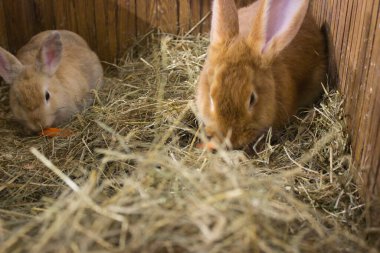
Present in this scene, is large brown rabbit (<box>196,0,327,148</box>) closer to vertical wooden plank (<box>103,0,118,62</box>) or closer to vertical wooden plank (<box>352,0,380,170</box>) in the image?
vertical wooden plank (<box>352,0,380,170</box>)

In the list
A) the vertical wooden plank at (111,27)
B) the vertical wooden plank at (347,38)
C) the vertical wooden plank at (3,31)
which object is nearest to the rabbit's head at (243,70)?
the vertical wooden plank at (347,38)

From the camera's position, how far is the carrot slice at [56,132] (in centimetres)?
416

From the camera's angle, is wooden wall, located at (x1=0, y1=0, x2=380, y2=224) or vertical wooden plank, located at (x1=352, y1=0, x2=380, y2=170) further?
wooden wall, located at (x1=0, y1=0, x2=380, y2=224)

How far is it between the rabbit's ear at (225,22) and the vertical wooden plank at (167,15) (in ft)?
5.13

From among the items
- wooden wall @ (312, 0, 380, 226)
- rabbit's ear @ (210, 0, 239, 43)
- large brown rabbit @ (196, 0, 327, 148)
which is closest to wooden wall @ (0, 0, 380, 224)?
wooden wall @ (312, 0, 380, 226)

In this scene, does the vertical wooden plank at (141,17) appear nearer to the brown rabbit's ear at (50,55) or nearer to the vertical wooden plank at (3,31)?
the brown rabbit's ear at (50,55)

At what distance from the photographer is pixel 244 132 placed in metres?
3.43

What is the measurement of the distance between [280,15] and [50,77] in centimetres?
231

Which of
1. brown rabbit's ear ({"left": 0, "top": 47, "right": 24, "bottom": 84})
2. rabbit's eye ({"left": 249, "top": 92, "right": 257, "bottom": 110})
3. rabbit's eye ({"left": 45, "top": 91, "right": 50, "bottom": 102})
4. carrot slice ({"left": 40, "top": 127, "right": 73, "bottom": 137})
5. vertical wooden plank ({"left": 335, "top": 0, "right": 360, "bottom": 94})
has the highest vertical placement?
vertical wooden plank ({"left": 335, "top": 0, "right": 360, "bottom": 94})

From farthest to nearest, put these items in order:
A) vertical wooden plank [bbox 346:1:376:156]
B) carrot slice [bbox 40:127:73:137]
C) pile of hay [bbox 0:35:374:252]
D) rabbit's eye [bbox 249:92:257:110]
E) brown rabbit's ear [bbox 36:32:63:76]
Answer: brown rabbit's ear [bbox 36:32:63:76], carrot slice [bbox 40:127:73:137], rabbit's eye [bbox 249:92:257:110], vertical wooden plank [bbox 346:1:376:156], pile of hay [bbox 0:35:374:252]

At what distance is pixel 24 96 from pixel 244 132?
82.5 inches

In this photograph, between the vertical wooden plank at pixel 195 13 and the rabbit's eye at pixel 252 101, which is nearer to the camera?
the rabbit's eye at pixel 252 101

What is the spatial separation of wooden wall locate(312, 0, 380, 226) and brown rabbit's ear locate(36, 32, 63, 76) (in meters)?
2.49

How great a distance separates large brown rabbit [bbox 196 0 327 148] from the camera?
3.34 m
